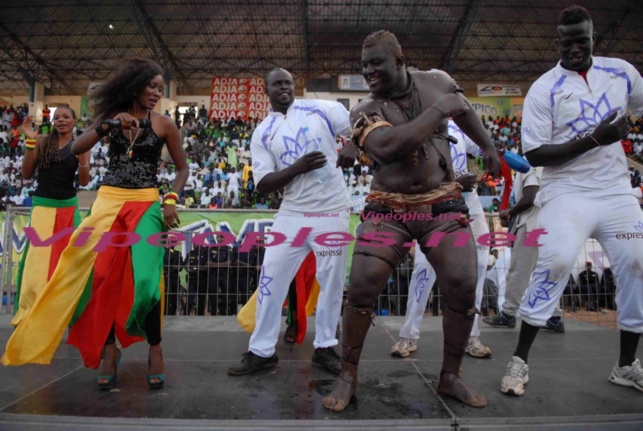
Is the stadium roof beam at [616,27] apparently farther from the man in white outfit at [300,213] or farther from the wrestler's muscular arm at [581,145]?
the man in white outfit at [300,213]

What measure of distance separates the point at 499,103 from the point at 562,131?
28.8 m

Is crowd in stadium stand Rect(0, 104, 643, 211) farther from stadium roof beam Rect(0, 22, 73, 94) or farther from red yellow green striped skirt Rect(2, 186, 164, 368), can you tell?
red yellow green striped skirt Rect(2, 186, 164, 368)

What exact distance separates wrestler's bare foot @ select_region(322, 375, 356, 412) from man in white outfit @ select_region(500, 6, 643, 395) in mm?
922

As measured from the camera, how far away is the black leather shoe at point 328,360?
10.2ft

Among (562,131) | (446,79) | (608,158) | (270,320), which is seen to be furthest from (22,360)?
(608,158)

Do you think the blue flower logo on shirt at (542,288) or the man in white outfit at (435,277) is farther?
the man in white outfit at (435,277)

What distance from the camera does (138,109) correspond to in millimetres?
3057

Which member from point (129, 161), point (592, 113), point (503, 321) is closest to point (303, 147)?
point (129, 161)

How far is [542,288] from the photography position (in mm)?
2672

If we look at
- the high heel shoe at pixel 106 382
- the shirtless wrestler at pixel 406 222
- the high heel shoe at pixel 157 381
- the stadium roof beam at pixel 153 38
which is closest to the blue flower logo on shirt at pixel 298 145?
the shirtless wrestler at pixel 406 222

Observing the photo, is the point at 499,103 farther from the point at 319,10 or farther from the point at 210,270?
the point at 210,270

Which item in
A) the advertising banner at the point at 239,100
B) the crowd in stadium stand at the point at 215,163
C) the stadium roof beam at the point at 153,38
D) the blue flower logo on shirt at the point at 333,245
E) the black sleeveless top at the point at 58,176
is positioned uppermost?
the stadium roof beam at the point at 153,38

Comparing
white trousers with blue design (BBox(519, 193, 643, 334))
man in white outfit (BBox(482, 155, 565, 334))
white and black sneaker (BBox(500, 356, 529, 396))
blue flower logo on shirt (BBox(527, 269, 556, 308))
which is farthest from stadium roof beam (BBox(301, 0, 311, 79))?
white and black sneaker (BBox(500, 356, 529, 396))

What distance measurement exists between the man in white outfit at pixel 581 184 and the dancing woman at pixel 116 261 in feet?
7.16
